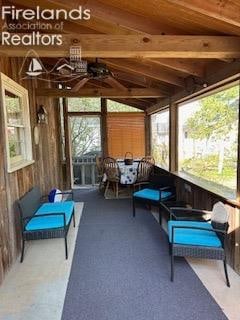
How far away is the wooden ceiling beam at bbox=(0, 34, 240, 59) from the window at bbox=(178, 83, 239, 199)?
0.61 metres

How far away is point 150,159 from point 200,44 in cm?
440

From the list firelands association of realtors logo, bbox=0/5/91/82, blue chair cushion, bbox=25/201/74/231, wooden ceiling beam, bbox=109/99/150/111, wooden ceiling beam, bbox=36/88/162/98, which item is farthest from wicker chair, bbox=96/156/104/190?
firelands association of realtors logo, bbox=0/5/91/82

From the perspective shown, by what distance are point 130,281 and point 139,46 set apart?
2271 mm

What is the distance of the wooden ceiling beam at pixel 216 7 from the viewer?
1.90m

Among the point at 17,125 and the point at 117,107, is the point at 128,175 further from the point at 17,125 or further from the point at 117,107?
the point at 17,125

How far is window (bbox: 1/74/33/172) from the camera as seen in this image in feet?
9.97

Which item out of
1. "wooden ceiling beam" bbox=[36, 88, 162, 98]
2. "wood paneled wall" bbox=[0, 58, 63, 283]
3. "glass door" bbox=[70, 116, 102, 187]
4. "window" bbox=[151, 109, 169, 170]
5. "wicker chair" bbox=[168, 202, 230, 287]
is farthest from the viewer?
"glass door" bbox=[70, 116, 102, 187]

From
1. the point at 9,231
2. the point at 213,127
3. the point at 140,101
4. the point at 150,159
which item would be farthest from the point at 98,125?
the point at 9,231

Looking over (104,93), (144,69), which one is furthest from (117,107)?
(144,69)

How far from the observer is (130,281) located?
2.47 m

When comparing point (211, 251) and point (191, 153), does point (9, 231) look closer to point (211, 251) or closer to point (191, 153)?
point (211, 251)

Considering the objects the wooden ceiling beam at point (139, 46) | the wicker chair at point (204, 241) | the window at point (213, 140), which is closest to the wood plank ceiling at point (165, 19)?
the wooden ceiling beam at point (139, 46)

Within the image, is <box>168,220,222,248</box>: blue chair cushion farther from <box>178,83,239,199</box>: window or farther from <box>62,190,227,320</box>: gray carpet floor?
<box>178,83,239,199</box>: window

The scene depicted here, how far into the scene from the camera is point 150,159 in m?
6.64
